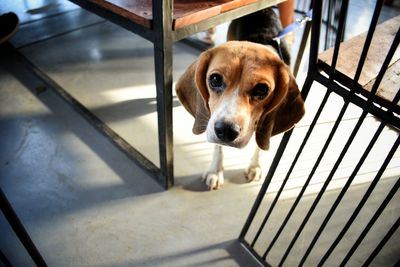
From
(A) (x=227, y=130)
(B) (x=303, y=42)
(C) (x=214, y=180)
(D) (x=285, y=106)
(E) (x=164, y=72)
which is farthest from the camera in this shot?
(B) (x=303, y=42)

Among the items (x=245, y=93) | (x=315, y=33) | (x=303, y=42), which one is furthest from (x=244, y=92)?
(x=303, y=42)

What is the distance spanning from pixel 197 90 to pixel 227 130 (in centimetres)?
39

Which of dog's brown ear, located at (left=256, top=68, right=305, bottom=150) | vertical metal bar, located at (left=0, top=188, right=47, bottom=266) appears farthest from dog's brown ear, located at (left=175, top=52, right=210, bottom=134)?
vertical metal bar, located at (left=0, top=188, right=47, bottom=266)

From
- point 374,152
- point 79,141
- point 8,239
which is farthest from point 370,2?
point 8,239

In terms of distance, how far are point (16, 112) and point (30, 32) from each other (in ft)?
4.88

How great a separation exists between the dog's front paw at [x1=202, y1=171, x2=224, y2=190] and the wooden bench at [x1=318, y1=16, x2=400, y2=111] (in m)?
1.28

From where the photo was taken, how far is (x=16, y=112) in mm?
2768

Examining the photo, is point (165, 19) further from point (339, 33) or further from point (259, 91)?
point (339, 33)

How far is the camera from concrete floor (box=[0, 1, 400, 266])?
193cm

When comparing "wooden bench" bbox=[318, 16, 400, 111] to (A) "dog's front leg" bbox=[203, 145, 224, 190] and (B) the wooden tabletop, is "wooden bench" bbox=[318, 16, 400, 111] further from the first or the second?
(A) "dog's front leg" bbox=[203, 145, 224, 190]

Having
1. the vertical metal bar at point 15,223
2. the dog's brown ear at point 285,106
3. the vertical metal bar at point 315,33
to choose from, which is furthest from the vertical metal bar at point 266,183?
the vertical metal bar at point 15,223

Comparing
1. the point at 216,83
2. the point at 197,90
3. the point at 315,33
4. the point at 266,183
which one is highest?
the point at 315,33

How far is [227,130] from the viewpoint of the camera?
4.66ft

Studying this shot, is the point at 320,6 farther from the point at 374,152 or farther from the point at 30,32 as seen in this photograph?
the point at 30,32
